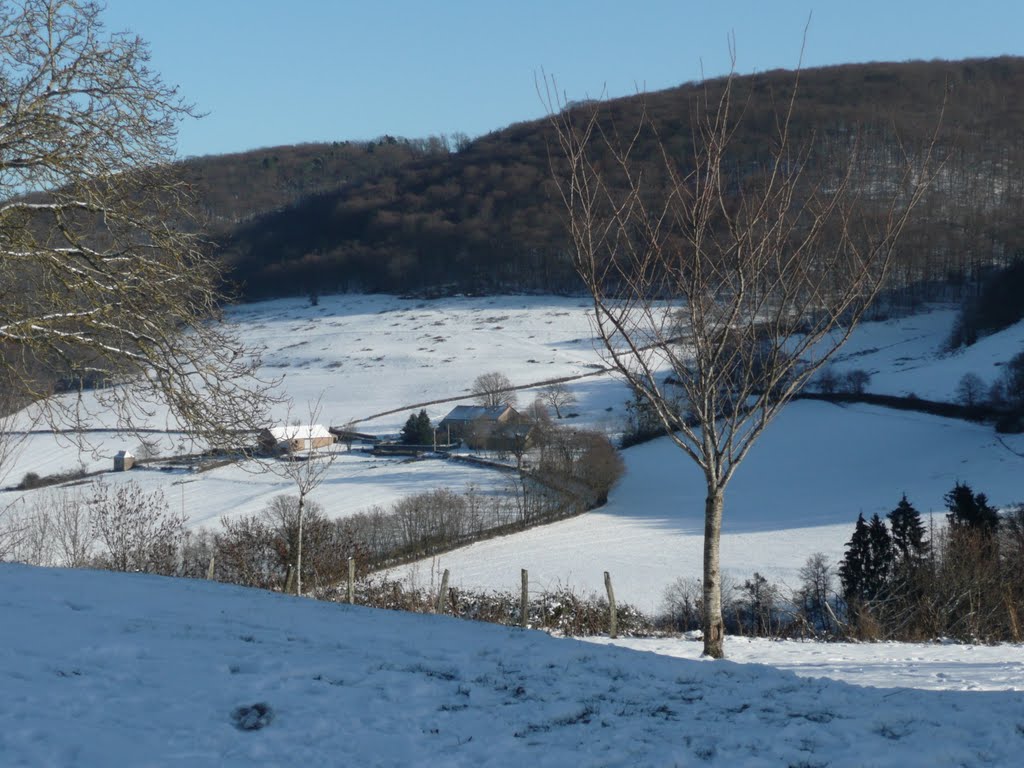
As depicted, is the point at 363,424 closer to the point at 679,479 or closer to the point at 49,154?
the point at 679,479

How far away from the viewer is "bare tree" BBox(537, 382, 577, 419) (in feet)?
184

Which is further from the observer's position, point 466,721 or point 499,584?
point 499,584

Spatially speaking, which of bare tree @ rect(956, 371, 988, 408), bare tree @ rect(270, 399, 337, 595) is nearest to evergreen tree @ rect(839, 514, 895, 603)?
bare tree @ rect(270, 399, 337, 595)

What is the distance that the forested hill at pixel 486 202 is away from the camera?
40.3 meters

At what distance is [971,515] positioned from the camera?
2817 cm

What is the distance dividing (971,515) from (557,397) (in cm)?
3172

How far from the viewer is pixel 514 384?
202 ft

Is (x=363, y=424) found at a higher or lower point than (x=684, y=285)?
lower

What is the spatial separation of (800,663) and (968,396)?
140ft

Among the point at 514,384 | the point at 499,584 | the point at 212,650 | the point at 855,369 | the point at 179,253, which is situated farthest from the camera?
the point at 514,384

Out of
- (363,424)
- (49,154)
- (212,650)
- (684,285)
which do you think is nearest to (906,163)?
(684,285)

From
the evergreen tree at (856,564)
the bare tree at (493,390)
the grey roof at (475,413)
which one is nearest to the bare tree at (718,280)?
the evergreen tree at (856,564)

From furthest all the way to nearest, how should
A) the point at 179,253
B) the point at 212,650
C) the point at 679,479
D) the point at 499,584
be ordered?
the point at 679,479, the point at 499,584, the point at 179,253, the point at 212,650

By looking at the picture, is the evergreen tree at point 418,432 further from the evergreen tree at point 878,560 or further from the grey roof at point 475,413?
the evergreen tree at point 878,560
